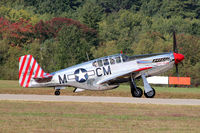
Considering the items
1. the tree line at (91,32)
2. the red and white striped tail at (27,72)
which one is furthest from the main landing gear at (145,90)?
the tree line at (91,32)

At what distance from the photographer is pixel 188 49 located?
5981cm

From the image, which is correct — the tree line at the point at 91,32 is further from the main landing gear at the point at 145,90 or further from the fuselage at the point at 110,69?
the fuselage at the point at 110,69

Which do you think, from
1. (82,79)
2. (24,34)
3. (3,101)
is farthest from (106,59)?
(24,34)

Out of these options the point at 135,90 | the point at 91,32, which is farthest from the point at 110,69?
the point at 91,32

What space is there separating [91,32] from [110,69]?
57654 mm

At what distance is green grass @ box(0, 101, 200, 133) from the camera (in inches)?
609

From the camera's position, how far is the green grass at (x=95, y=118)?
15.5m

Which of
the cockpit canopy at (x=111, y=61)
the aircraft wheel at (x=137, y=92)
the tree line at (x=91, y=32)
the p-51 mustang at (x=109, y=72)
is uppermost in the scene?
the tree line at (x=91, y=32)

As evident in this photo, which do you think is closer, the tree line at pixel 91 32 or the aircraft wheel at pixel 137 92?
the aircraft wheel at pixel 137 92

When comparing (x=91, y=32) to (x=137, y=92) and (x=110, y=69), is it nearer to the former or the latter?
(x=137, y=92)

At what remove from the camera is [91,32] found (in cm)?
8344

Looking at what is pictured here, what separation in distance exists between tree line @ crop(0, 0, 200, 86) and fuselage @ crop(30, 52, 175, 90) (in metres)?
23.3

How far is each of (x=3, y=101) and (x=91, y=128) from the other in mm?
8561

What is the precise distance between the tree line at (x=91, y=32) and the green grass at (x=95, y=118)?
94.9ft
